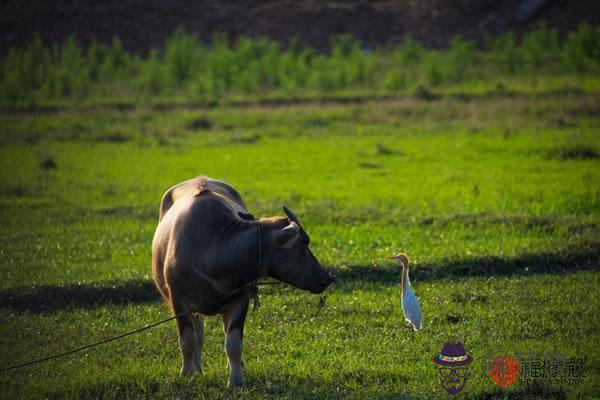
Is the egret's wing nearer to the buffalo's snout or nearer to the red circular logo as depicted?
the red circular logo

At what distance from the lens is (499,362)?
25.5 ft

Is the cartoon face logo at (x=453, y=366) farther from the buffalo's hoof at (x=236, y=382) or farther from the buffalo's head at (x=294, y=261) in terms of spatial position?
the buffalo's hoof at (x=236, y=382)

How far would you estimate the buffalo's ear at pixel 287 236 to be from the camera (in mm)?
7348

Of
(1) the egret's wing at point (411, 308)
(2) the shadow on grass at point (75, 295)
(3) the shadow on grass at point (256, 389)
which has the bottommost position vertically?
(2) the shadow on grass at point (75, 295)

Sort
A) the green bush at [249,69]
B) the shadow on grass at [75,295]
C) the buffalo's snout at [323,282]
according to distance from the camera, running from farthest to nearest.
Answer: the green bush at [249,69] → the shadow on grass at [75,295] → the buffalo's snout at [323,282]

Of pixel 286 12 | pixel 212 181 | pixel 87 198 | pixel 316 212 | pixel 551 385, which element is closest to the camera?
pixel 551 385

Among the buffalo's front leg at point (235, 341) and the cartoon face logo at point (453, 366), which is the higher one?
the buffalo's front leg at point (235, 341)

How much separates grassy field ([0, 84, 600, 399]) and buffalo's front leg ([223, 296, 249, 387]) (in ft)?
0.70

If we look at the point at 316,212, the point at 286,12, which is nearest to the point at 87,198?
the point at 316,212

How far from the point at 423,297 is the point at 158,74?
20.8 m

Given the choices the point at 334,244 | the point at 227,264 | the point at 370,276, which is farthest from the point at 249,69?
the point at 227,264

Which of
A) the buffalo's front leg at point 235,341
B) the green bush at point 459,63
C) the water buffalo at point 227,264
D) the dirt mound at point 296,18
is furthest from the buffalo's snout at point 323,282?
the dirt mound at point 296,18

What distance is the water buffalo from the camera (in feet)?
24.4

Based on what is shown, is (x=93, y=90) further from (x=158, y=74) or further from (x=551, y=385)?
(x=551, y=385)
